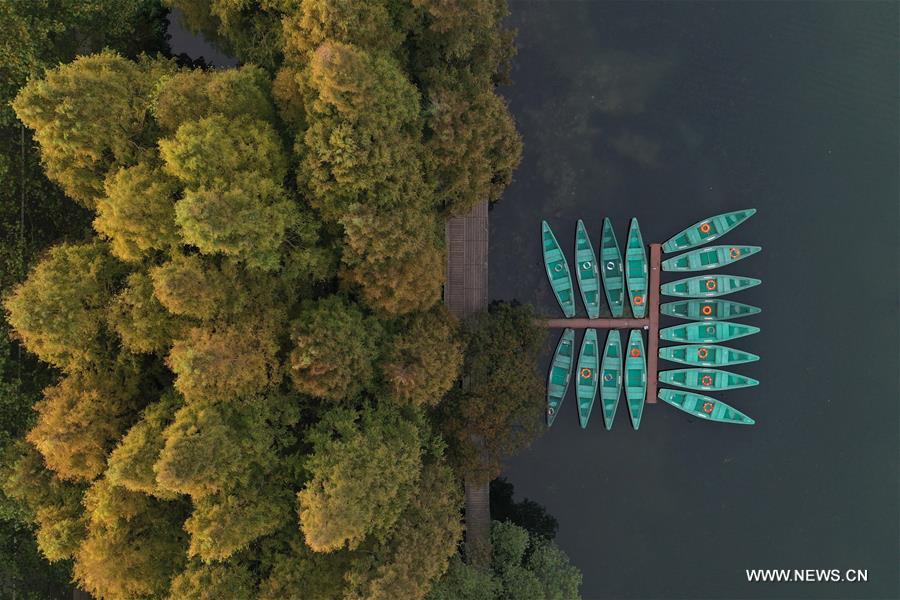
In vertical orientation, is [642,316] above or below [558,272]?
below

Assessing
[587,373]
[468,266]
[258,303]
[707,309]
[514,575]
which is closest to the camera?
[258,303]

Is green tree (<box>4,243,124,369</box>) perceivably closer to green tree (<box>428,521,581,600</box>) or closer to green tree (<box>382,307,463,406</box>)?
green tree (<box>382,307,463,406</box>)

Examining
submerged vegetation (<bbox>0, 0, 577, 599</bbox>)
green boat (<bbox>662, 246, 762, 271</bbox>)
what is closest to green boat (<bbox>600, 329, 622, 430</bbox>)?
green boat (<bbox>662, 246, 762, 271</bbox>)

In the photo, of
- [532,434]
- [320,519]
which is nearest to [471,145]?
[532,434]

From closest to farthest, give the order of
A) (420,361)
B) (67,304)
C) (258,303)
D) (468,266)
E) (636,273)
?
(67,304) < (258,303) < (420,361) < (468,266) < (636,273)

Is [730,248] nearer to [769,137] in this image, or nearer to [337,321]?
[769,137]

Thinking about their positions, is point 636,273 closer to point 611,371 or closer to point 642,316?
point 642,316

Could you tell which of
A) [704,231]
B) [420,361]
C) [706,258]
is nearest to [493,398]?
[420,361]
